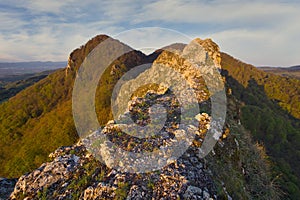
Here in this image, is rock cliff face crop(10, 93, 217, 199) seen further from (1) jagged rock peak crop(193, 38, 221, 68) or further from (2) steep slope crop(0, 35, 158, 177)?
(2) steep slope crop(0, 35, 158, 177)

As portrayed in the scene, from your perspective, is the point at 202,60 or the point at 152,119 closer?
the point at 152,119

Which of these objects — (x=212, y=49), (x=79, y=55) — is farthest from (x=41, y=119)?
(x=212, y=49)

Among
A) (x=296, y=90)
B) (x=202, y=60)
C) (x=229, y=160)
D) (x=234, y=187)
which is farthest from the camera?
(x=296, y=90)

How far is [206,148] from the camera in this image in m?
8.59

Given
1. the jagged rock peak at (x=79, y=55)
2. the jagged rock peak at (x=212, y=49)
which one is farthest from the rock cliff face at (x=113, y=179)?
the jagged rock peak at (x=79, y=55)

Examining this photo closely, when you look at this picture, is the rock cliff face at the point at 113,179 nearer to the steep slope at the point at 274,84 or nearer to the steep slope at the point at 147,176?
the steep slope at the point at 147,176

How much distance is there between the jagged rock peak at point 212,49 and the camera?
65.7ft

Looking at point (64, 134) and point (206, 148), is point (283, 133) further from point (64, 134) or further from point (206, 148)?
point (206, 148)

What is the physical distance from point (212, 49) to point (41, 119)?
262ft

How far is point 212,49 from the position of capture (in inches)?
832

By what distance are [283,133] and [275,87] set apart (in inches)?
3783

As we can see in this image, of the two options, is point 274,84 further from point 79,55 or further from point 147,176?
point 147,176

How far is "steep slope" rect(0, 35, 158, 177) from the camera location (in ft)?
169

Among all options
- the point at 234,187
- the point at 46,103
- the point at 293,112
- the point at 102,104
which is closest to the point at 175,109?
the point at 234,187
